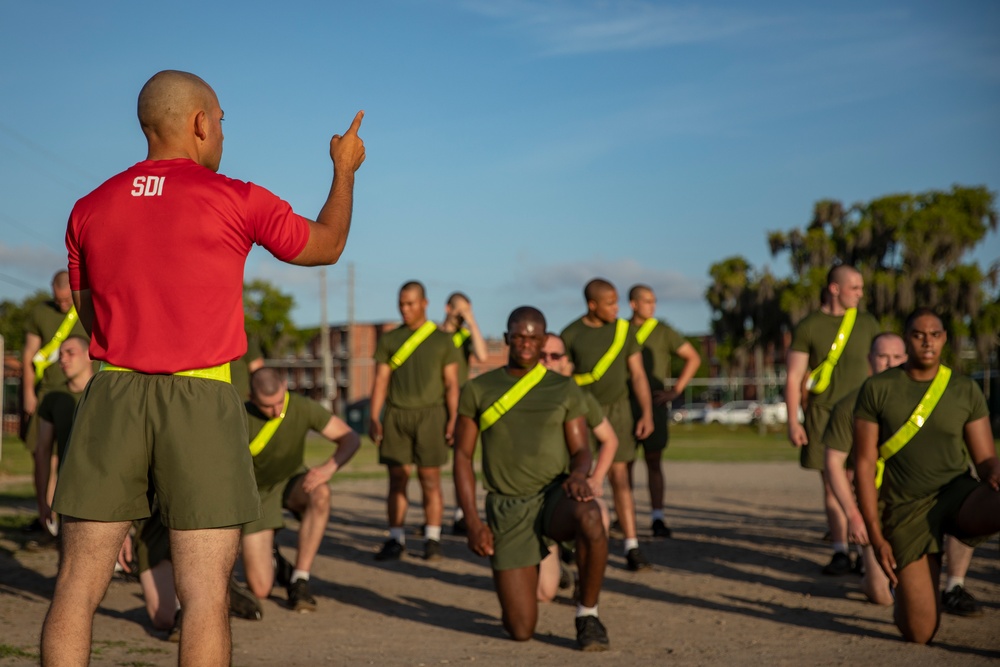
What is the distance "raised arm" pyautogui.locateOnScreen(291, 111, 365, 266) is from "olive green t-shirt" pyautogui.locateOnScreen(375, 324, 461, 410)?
7.02 meters

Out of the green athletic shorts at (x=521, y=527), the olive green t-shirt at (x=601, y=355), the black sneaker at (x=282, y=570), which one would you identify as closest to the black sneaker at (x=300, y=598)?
the black sneaker at (x=282, y=570)

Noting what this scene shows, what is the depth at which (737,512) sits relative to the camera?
13492mm

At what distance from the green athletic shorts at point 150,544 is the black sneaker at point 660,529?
5.52 metres

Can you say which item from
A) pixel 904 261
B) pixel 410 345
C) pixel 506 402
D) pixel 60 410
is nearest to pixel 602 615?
pixel 506 402

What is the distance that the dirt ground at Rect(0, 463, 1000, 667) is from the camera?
614 centimetres

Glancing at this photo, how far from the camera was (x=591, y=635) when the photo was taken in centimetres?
633

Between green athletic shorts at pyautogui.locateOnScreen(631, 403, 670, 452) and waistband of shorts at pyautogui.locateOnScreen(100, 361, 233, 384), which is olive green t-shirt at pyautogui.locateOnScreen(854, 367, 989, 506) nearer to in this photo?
waistband of shorts at pyautogui.locateOnScreen(100, 361, 233, 384)

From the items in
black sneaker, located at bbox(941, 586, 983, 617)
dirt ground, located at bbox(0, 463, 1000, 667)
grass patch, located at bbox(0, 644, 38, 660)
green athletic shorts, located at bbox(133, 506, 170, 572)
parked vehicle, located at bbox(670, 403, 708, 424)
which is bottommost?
parked vehicle, located at bbox(670, 403, 708, 424)

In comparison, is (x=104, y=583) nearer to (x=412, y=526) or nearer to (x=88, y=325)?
(x=88, y=325)

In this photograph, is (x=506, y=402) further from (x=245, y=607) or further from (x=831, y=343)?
(x=831, y=343)

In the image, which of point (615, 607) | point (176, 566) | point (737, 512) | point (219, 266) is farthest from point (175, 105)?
point (737, 512)

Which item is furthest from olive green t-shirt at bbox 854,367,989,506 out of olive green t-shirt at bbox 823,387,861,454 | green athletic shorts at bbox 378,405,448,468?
green athletic shorts at bbox 378,405,448,468

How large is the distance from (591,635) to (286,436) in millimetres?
2748

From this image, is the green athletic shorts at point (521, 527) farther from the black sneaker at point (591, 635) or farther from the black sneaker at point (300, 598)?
the black sneaker at point (300, 598)
